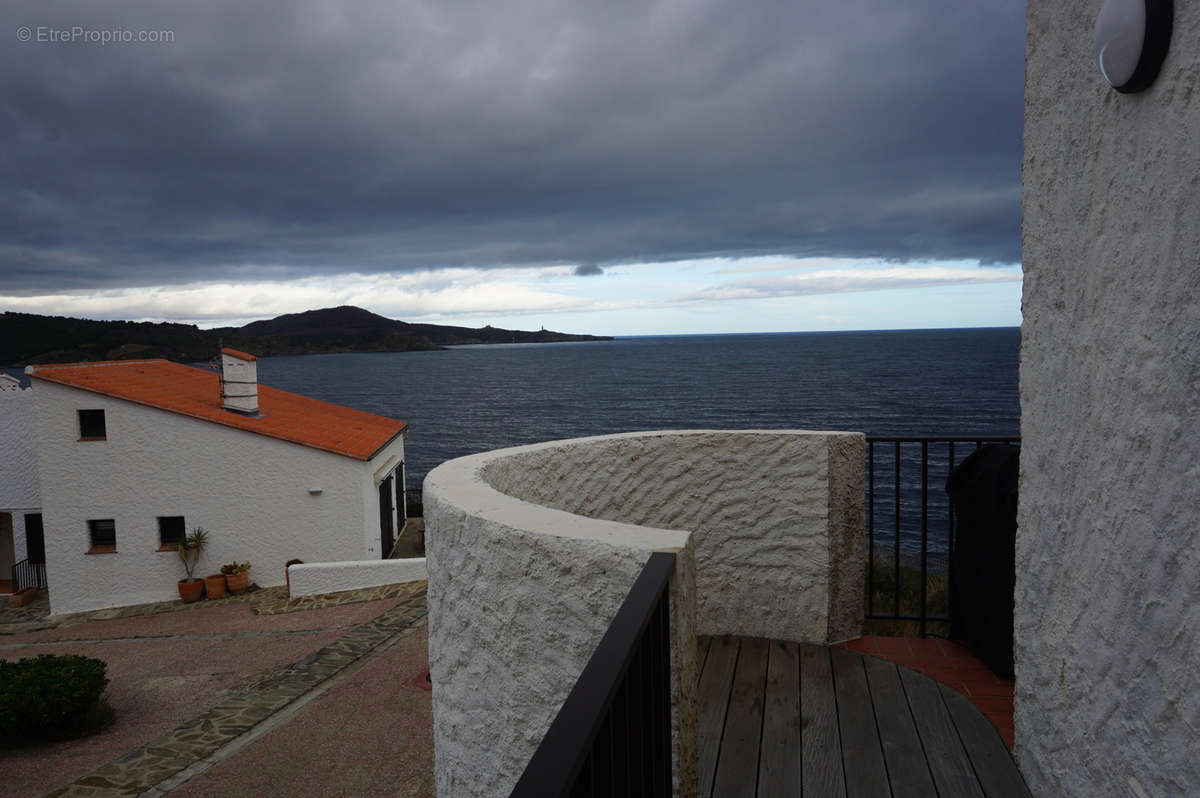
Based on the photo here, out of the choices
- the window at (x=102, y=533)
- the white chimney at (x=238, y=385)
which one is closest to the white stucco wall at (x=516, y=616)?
the white chimney at (x=238, y=385)

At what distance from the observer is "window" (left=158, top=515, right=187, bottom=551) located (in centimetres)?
1592

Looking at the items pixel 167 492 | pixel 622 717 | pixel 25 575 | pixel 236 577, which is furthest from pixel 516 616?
pixel 25 575

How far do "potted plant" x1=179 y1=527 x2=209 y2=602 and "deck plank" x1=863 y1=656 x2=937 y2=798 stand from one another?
51.5 ft

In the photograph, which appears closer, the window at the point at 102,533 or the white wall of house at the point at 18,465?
the window at the point at 102,533

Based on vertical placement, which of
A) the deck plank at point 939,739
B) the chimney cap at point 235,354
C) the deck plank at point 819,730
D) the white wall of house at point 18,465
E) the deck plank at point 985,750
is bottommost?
the white wall of house at point 18,465

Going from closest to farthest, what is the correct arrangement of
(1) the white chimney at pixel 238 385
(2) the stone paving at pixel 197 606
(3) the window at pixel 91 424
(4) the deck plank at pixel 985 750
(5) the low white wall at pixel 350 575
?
(4) the deck plank at pixel 985 750
(2) the stone paving at pixel 197 606
(5) the low white wall at pixel 350 575
(3) the window at pixel 91 424
(1) the white chimney at pixel 238 385

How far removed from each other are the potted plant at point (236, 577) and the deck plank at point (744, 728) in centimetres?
1456

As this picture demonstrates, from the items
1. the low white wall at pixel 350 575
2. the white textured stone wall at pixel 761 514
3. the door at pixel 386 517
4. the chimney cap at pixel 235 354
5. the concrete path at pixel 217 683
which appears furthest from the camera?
the door at pixel 386 517

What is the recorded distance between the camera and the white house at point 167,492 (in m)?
15.6

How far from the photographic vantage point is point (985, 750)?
8.97 feet

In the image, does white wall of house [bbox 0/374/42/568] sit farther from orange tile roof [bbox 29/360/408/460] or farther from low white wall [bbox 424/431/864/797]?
low white wall [bbox 424/431/864/797]

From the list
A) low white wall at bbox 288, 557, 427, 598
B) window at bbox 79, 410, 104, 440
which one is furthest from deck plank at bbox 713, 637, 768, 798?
window at bbox 79, 410, 104, 440

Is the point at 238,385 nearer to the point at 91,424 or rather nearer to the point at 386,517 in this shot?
the point at 91,424

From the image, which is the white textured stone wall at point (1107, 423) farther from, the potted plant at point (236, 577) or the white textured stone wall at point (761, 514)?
the potted plant at point (236, 577)
